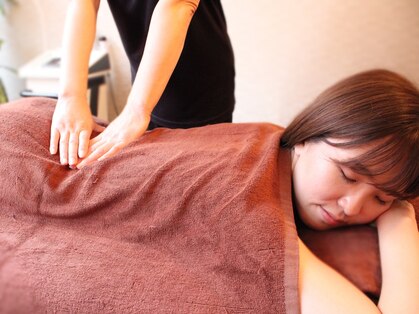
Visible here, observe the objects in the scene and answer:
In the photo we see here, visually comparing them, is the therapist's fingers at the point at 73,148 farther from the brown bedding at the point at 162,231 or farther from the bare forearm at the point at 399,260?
the bare forearm at the point at 399,260

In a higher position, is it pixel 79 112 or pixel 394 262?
pixel 79 112

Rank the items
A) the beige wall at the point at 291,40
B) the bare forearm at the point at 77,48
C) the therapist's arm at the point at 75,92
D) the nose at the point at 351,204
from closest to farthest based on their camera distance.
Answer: the nose at the point at 351,204 → the therapist's arm at the point at 75,92 → the bare forearm at the point at 77,48 → the beige wall at the point at 291,40

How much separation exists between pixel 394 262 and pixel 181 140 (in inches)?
20.6

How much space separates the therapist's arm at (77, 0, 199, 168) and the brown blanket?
0.08 metres

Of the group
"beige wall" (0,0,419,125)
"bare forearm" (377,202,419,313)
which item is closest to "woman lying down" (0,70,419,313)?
"bare forearm" (377,202,419,313)

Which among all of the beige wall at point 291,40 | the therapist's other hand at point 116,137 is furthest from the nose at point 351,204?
the beige wall at point 291,40

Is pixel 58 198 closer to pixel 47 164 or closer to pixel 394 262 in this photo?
pixel 47 164

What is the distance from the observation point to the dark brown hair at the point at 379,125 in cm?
73

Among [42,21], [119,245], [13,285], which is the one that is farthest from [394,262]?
[42,21]

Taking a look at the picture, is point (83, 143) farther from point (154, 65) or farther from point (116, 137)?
point (154, 65)

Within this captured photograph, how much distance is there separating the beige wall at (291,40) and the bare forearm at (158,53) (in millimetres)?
1070

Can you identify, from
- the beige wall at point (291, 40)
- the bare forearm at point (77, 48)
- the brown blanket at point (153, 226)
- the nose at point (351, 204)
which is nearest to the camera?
the brown blanket at point (153, 226)

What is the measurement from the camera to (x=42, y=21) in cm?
213

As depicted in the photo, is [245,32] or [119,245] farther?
[245,32]
